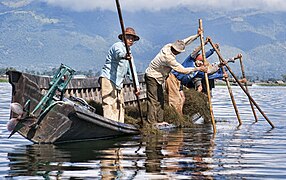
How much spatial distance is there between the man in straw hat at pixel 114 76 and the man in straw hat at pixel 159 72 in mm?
921

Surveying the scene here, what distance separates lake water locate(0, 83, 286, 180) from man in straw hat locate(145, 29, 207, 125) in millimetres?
679

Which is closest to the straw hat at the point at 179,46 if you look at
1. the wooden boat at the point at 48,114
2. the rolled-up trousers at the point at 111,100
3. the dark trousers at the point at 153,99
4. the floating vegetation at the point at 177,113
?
the dark trousers at the point at 153,99

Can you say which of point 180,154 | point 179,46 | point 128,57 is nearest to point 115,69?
point 128,57

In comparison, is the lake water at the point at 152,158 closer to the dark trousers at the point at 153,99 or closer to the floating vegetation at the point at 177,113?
the dark trousers at the point at 153,99

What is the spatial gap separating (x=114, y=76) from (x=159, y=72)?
5.03 feet

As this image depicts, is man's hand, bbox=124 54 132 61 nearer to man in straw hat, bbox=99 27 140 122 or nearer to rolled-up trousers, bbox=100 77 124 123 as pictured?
man in straw hat, bbox=99 27 140 122

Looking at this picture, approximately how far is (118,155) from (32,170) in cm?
224

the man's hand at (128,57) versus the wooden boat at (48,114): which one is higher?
the man's hand at (128,57)

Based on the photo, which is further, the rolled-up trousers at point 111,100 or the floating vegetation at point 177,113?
the floating vegetation at point 177,113

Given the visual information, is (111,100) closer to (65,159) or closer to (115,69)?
(115,69)

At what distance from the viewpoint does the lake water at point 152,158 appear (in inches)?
414

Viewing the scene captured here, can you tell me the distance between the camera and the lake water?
10.5 metres

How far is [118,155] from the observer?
41.1ft

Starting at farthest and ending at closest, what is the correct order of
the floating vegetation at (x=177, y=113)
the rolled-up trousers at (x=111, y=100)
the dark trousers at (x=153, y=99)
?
the floating vegetation at (x=177, y=113)
the dark trousers at (x=153, y=99)
the rolled-up trousers at (x=111, y=100)
